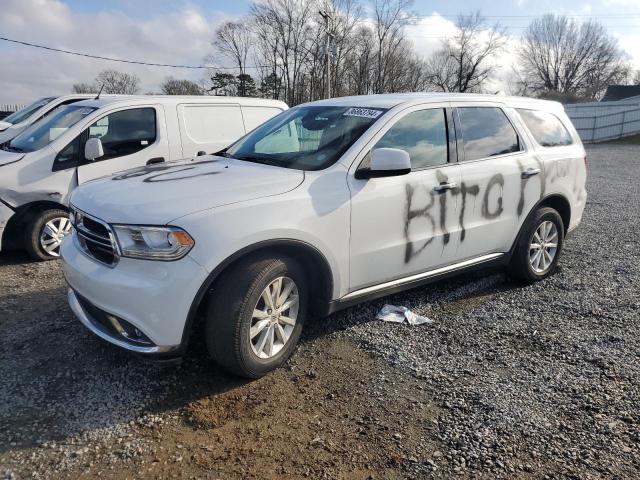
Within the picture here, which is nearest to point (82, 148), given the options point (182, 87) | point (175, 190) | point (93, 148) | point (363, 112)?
point (93, 148)

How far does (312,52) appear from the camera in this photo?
49.5 m

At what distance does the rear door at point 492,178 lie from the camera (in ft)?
13.8

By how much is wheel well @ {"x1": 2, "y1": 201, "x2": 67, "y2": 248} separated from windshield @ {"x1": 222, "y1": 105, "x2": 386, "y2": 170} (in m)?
2.67

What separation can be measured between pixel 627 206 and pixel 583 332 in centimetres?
701

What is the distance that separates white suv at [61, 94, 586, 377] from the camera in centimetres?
282

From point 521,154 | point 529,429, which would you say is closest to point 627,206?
point 521,154

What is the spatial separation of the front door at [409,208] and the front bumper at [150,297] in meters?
1.22

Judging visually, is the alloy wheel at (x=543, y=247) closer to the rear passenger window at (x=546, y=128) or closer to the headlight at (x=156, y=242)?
the rear passenger window at (x=546, y=128)

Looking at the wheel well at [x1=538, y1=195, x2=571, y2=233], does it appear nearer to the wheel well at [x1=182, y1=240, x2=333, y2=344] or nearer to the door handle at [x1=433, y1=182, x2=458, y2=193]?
the door handle at [x1=433, y1=182, x2=458, y2=193]

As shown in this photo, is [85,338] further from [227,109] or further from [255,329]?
[227,109]

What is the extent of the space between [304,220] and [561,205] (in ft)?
10.7

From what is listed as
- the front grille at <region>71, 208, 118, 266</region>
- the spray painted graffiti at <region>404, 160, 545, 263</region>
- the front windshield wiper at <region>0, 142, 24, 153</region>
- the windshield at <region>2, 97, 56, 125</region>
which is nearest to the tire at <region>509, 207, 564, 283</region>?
the spray painted graffiti at <region>404, 160, 545, 263</region>

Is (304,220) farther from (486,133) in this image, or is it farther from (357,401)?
(486,133)

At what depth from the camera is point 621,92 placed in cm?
5866
